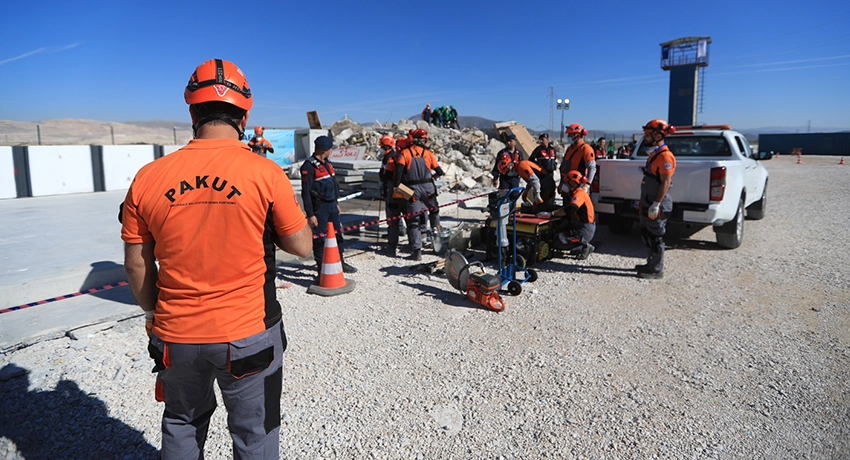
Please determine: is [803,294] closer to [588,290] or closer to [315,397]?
[588,290]

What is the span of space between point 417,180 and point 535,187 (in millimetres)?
1850

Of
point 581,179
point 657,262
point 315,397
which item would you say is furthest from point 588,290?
point 315,397

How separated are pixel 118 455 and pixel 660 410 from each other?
3387 millimetres

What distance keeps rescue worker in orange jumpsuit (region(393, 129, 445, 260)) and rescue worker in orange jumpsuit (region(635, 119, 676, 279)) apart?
10.1 ft

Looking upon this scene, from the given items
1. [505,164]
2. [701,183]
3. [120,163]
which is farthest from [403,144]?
[120,163]

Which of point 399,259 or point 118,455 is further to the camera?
point 399,259

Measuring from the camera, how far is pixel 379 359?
165 inches

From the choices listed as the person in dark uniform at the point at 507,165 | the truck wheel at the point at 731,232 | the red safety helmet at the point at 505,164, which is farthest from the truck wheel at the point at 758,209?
the red safety helmet at the point at 505,164

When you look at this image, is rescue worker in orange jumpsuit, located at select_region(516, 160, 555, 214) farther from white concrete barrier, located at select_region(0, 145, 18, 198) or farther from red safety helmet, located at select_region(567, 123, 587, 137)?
white concrete barrier, located at select_region(0, 145, 18, 198)

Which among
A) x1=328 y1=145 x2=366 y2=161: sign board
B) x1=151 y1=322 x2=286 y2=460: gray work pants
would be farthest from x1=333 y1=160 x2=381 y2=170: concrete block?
x1=151 y1=322 x2=286 y2=460: gray work pants

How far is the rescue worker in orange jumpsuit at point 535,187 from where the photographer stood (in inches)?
286

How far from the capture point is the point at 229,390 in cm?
199

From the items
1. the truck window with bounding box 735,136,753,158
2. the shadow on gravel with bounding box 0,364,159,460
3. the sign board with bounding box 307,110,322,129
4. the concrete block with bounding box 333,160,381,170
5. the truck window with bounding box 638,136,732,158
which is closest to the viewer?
the shadow on gravel with bounding box 0,364,159,460

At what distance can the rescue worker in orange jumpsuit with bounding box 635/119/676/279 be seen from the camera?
6051 millimetres
